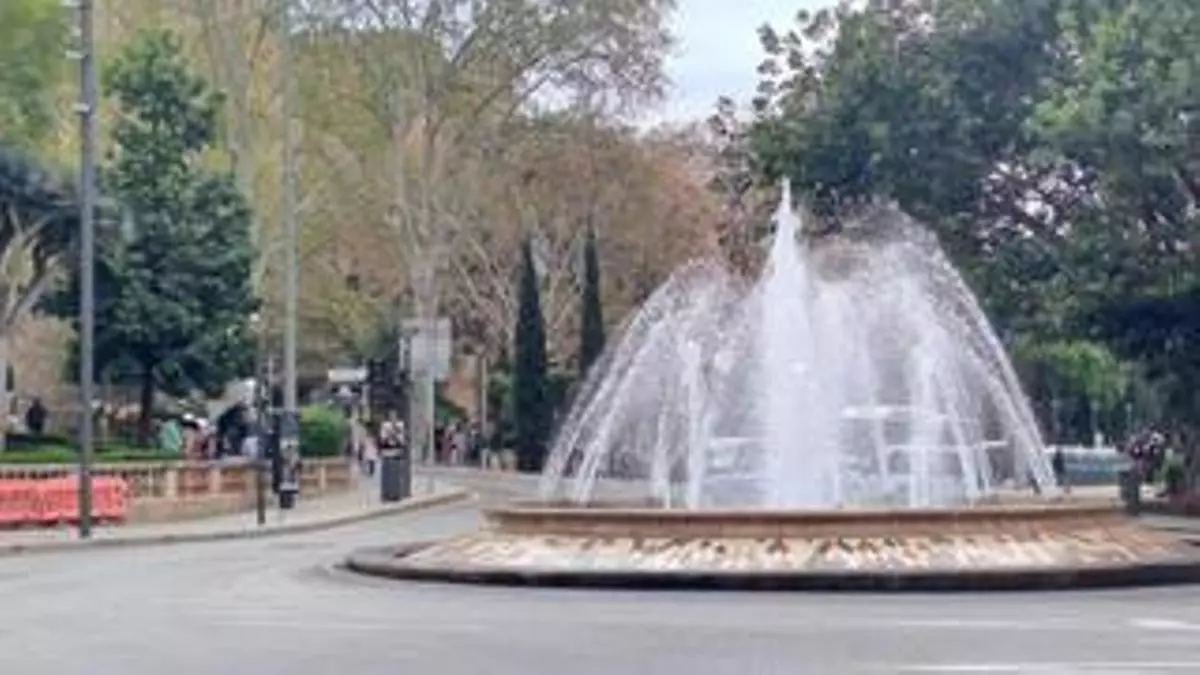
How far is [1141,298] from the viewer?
178 ft

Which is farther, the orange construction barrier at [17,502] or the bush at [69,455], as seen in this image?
the bush at [69,455]

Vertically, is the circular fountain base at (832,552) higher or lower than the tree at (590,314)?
lower

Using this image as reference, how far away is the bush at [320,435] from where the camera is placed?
2744 inches

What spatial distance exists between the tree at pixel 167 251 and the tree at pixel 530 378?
22936 mm

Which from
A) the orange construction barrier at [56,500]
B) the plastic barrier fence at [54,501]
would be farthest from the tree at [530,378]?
the orange construction barrier at [56,500]

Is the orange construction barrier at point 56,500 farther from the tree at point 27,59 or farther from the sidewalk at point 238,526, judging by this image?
the tree at point 27,59

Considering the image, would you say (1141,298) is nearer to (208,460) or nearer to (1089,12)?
(1089,12)

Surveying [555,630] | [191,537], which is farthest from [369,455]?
[555,630]

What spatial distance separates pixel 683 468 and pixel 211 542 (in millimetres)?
11228

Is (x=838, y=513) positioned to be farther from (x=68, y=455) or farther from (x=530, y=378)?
(x=530, y=378)

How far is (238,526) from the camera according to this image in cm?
5159

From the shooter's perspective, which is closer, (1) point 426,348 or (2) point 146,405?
(2) point 146,405

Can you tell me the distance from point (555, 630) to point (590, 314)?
209ft

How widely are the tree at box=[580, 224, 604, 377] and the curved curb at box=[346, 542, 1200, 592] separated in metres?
55.2
